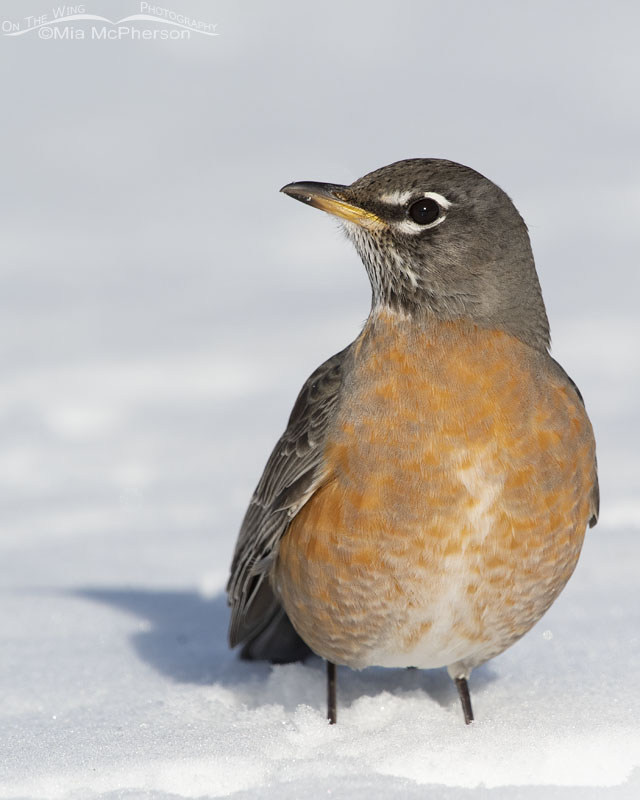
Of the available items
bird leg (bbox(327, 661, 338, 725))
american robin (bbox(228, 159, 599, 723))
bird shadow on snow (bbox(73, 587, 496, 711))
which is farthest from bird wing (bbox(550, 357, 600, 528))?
bird leg (bbox(327, 661, 338, 725))

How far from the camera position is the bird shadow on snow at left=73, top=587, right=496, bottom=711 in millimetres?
6020

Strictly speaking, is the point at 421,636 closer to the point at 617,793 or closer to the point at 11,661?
the point at 617,793

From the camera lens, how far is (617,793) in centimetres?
435

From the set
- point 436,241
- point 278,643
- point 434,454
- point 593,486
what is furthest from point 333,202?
point 278,643

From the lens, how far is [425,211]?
5.20m

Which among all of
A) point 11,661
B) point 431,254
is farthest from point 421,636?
point 11,661

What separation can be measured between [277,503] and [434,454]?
0.88 m

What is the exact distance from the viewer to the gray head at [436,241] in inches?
204

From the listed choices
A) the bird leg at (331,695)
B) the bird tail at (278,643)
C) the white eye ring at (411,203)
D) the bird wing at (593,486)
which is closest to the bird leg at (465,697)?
the bird leg at (331,695)

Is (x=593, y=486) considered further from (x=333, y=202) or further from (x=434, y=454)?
(x=333, y=202)

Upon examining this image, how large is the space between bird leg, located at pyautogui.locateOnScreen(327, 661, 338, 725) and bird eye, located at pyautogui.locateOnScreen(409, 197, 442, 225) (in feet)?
6.67

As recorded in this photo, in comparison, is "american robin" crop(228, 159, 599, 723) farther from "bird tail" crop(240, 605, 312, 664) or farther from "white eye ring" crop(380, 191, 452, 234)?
"bird tail" crop(240, 605, 312, 664)

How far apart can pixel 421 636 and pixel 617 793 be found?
110cm

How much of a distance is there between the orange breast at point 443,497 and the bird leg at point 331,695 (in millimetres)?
457
